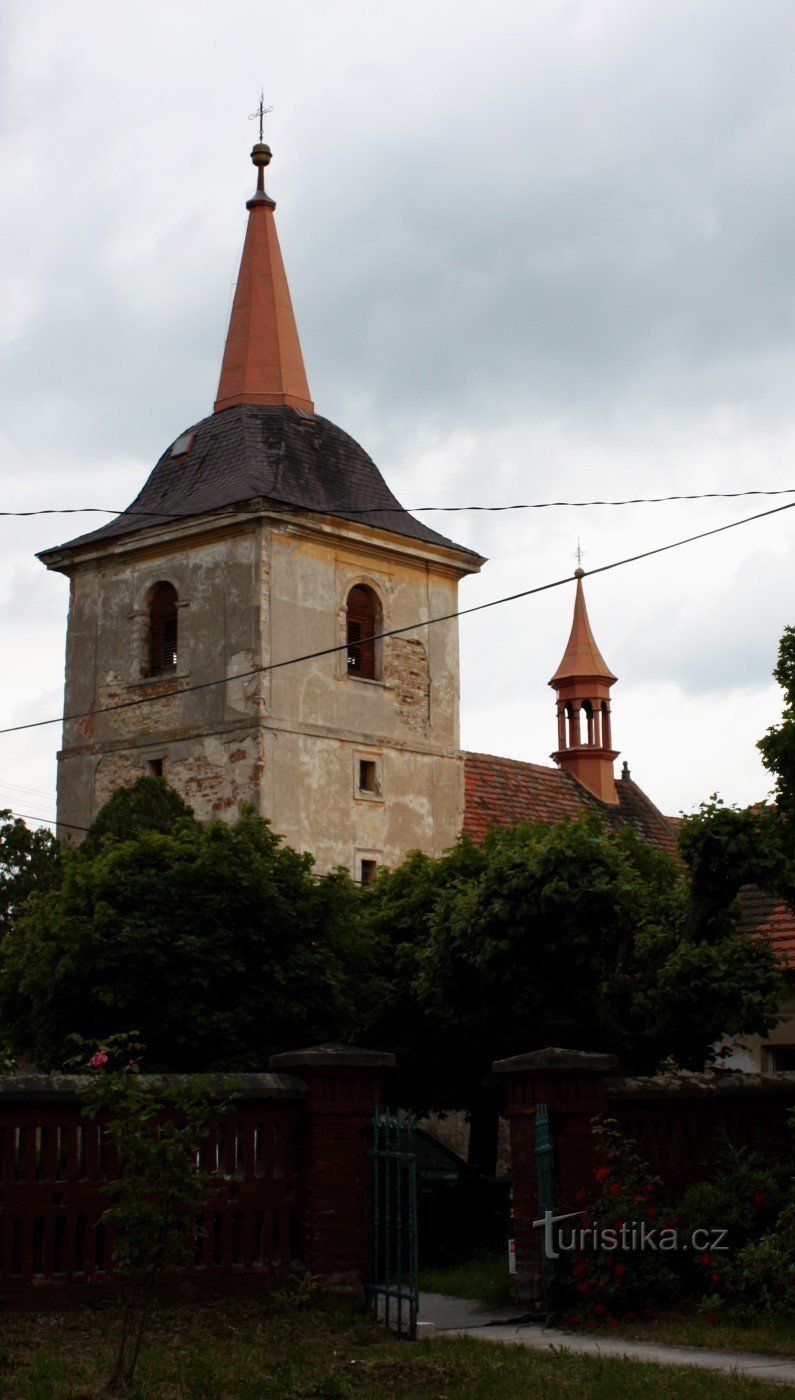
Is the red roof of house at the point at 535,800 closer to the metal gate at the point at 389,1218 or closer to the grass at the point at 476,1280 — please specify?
the grass at the point at 476,1280

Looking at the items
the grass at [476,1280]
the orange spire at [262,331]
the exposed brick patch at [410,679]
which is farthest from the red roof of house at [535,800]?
the grass at [476,1280]

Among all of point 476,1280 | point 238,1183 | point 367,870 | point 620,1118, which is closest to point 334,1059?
point 238,1183

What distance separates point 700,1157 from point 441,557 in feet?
76.4

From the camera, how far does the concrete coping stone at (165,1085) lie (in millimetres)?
11164

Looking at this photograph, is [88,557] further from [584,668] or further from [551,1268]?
[551,1268]

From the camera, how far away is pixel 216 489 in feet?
110

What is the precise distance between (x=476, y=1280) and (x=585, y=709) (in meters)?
30.1

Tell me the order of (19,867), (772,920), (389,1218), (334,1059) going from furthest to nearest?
1. (19,867)
2. (772,920)
3. (334,1059)
4. (389,1218)

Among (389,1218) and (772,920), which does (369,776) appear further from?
(389,1218)

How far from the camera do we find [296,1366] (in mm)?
10023

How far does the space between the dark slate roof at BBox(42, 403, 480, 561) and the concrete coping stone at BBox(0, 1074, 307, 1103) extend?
21.2 metres

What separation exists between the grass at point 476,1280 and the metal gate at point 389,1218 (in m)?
0.98

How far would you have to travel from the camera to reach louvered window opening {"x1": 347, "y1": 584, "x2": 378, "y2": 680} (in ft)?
112

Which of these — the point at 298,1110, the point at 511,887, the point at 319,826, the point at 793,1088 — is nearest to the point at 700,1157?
the point at 793,1088
